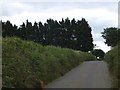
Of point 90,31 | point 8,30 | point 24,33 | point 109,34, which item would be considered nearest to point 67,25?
point 90,31

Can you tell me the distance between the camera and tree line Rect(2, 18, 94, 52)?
311 feet

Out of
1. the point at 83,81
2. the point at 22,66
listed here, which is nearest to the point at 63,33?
the point at 83,81

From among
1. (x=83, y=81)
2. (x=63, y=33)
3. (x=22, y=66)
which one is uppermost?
(x=63, y=33)

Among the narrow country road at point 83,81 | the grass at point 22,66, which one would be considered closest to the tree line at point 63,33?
the narrow country road at point 83,81

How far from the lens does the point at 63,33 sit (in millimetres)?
101625

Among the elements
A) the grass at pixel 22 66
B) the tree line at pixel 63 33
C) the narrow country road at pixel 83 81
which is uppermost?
the tree line at pixel 63 33

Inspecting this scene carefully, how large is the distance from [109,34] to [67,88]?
5110 cm

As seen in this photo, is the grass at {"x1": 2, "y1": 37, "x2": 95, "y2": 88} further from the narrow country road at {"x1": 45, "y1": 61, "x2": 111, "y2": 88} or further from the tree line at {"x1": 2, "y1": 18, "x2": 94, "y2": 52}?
the tree line at {"x1": 2, "y1": 18, "x2": 94, "y2": 52}

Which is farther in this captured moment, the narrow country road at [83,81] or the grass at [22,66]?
the narrow country road at [83,81]

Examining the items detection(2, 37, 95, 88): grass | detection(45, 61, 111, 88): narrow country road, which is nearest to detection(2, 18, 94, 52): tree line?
detection(45, 61, 111, 88): narrow country road

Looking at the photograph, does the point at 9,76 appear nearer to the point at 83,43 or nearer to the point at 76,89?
the point at 76,89

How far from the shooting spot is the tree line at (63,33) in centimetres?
9494

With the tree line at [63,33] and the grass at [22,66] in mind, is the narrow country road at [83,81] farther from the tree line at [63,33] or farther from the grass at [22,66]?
the tree line at [63,33]

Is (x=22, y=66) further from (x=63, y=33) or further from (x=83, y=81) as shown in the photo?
(x=63, y=33)
